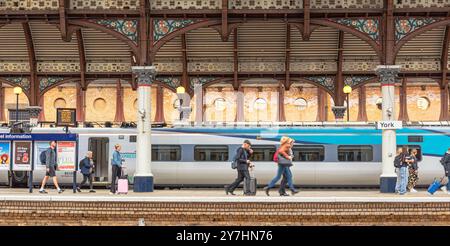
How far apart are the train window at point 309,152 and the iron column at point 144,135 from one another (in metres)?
5.16

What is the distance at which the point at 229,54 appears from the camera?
32.2 meters

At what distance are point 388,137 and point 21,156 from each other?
12.0 m

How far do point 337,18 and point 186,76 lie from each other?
358 inches

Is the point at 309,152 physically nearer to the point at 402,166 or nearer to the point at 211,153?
the point at 211,153

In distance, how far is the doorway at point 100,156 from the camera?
26.6 m

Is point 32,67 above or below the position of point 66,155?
above

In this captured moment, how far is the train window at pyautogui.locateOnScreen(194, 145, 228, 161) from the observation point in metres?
26.0

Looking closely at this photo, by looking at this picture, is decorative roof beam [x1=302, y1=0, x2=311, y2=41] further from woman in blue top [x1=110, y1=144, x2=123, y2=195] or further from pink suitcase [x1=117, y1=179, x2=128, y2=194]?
pink suitcase [x1=117, y1=179, x2=128, y2=194]

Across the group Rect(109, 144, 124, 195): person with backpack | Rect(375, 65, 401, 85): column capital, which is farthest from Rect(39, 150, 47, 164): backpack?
Rect(375, 65, 401, 85): column capital

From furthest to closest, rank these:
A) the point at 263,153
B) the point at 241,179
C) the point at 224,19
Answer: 1. the point at 263,153
2. the point at 224,19
3. the point at 241,179

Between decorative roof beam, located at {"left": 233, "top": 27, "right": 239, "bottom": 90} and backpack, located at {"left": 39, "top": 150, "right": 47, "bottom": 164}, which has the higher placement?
decorative roof beam, located at {"left": 233, "top": 27, "right": 239, "bottom": 90}

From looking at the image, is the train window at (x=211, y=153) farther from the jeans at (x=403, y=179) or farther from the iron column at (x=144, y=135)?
the jeans at (x=403, y=179)

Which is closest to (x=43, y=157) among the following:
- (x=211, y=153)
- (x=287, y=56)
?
(x=211, y=153)

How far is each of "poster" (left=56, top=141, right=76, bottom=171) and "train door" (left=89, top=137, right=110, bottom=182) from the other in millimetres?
3822
